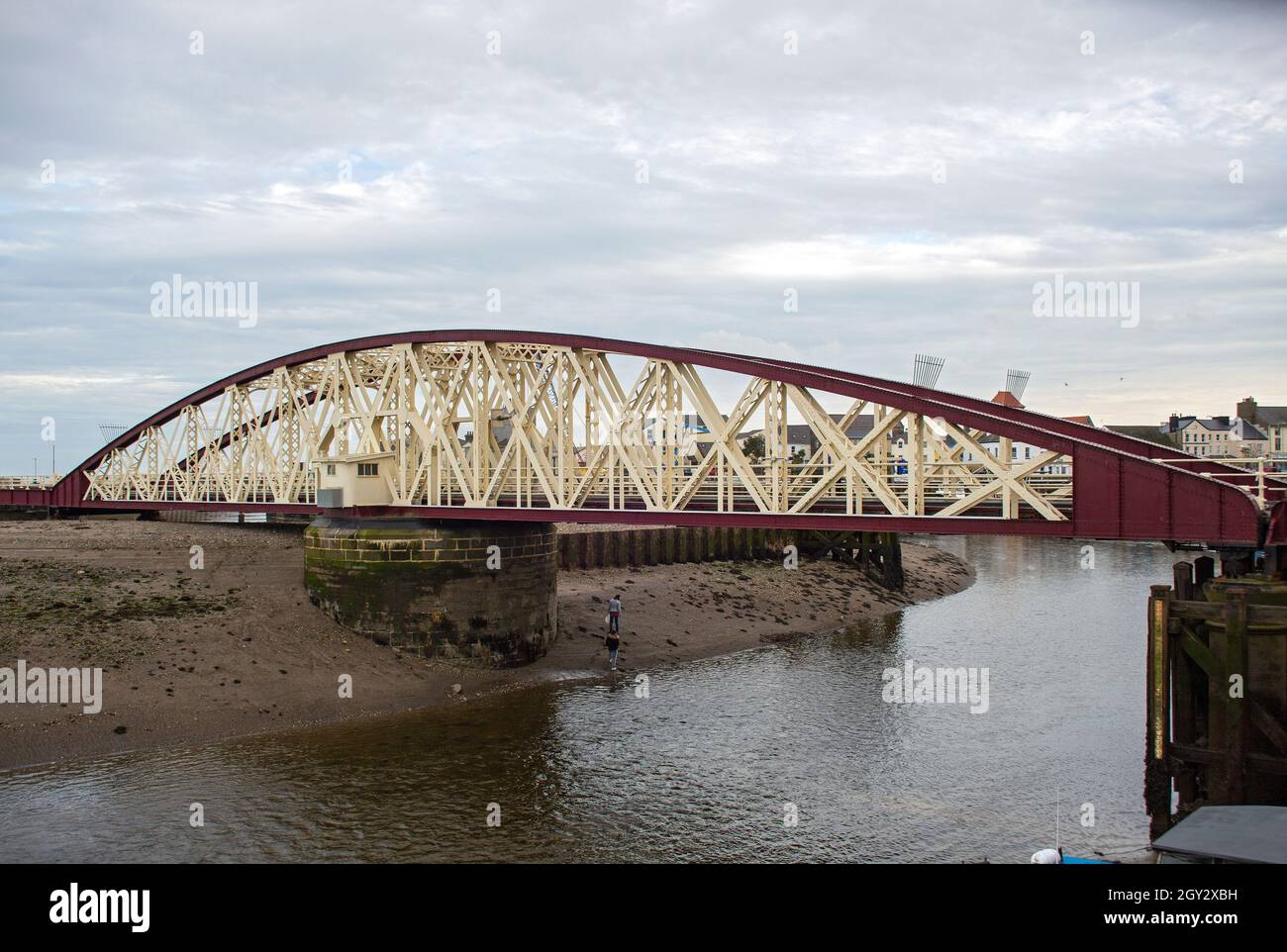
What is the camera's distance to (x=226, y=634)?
Answer: 33156mm

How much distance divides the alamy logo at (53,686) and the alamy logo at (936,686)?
855 inches

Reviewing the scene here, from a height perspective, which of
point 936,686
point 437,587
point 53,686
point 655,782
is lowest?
point 655,782

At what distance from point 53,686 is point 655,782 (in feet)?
53.5

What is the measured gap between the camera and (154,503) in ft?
168

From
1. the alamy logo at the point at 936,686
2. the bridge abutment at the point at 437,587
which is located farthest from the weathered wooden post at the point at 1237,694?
the bridge abutment at the point at 437,587

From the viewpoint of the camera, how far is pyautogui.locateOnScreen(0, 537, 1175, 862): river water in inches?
787

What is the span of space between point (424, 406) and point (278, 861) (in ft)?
65.7

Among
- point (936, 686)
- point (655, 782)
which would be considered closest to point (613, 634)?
point (936, 686)
